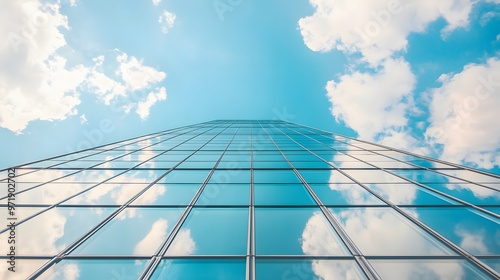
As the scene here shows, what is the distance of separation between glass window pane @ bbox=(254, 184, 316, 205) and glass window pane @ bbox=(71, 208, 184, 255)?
2624 millimetres

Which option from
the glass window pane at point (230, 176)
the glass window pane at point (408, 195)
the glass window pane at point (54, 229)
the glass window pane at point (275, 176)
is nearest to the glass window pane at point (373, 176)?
the glass window pane at point (408, 195)

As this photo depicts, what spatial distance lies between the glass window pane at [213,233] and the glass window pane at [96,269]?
756 mm

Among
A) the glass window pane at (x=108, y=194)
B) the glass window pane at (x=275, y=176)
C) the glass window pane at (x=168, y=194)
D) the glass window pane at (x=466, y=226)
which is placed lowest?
the glass window pane at (x=108, y=194)

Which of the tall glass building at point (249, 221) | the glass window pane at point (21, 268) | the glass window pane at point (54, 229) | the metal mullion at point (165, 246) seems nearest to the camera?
the glass window pane at point (21, 268)

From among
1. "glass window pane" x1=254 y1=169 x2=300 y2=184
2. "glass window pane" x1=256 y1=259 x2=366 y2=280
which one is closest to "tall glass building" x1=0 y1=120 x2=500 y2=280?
"glass window pane" x1=256 y1=259 x2=366 y2=280

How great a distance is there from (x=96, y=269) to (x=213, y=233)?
2543 millimetres

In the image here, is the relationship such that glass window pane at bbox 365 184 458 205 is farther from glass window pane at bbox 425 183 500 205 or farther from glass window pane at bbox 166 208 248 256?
glass window pane at bbox 166 208 248 256

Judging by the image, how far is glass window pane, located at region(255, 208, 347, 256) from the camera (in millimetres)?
5867

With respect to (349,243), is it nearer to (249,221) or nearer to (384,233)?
(384,233)

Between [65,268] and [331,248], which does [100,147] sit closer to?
[65,268]

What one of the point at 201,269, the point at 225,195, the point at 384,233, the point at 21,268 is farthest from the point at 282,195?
the point at 21,268

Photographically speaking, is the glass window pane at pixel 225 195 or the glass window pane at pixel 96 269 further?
the glass window pane at pixel 225 195

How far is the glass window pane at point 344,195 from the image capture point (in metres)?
8.19

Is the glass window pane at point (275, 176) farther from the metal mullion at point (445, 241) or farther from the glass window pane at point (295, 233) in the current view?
the metal mullion at point (445, 241)
